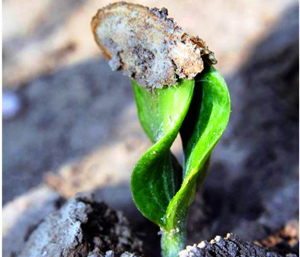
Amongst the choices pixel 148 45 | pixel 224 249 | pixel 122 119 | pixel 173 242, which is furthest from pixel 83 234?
pixel 122 119

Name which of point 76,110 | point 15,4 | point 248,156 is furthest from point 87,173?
point 15,4

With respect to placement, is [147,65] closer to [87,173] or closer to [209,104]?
[209,104]

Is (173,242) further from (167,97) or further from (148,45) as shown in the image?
(148,45)

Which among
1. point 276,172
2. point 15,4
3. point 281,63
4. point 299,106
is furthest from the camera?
point 15,4

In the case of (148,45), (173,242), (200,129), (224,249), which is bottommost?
(224,249)

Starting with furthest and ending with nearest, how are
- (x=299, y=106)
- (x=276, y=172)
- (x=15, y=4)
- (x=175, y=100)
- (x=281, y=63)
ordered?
(x=15, y=4), (x=281, y=63), (x=299, y=106), (x=276, y=172), (x=175, y=100)

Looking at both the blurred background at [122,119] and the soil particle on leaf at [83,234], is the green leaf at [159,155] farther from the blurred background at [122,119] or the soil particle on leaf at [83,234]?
the blurred background at [122,119]

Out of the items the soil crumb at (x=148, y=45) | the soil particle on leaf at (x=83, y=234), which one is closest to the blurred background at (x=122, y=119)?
the soil particle on leaf at (x=83, y=234)
